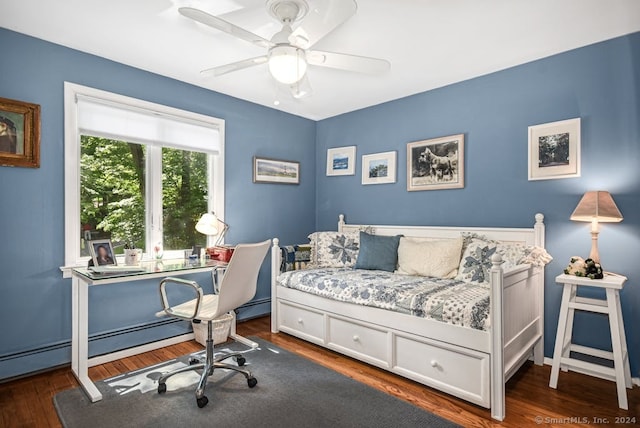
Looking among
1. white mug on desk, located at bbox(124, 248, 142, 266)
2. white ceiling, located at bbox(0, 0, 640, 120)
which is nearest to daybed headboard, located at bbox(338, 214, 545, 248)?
white ceiling, located at bbox(0, 0, 640, 120)

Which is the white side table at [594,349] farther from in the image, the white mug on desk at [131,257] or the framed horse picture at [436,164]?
the white mug on desk at [131,257]

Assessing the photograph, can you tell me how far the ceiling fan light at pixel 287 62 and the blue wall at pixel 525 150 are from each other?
6.37ft

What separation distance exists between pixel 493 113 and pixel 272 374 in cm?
287

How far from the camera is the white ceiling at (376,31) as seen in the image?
2121 mm

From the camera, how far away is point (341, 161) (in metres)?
4.33

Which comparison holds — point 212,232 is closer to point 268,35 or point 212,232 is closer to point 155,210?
point 155,210

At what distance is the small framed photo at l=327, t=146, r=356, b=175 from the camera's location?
422 cm

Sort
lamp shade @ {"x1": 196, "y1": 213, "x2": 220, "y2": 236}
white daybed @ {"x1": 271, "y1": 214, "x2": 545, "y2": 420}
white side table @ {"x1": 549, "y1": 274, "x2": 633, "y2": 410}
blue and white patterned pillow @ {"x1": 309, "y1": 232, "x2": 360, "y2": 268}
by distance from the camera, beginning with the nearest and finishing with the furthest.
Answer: white daybed @ {"x1": 271, "y1": 214, "x2": 545, "y2": 420} < white side table @ {"x1": 549, "y1": 274, "x2": 633, "y2": 410} < lamp shade @ {"x1": 196, "y1": 213, "x2": 220, "y2": 236} < blue and white patterned pillow @ {"x1": 309, "y1": 232, "x2": 360, "y2": 268}

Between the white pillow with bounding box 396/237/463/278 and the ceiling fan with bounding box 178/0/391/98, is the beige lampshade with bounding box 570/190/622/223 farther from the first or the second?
the ceiling fan with bounding box 178/0/391/98

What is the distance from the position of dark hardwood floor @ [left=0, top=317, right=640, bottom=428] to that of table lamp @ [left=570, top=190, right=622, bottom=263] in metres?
0.91

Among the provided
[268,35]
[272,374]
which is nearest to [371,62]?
[268,35]

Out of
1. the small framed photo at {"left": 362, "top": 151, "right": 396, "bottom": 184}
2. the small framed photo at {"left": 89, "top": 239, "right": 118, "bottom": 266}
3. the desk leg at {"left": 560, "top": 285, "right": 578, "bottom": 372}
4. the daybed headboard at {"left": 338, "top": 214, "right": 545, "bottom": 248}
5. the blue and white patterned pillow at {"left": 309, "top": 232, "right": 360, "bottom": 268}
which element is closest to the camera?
the desk leg at {"left": 560, "top": 285, "right": 578, "bottom": 372}

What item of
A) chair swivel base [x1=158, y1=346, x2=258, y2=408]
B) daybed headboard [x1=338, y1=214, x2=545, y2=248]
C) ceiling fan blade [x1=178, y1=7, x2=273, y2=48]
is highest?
ceiling fan blade [x1=178, y1=7, x2=273, y2=48]

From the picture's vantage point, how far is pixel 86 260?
108 inches
